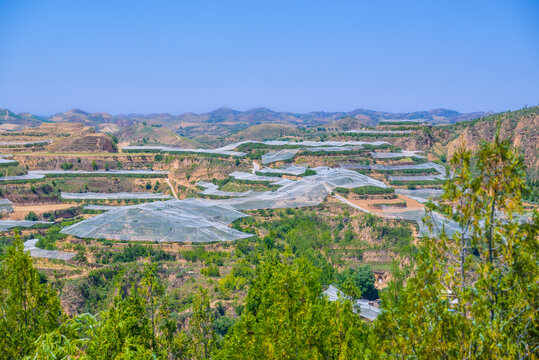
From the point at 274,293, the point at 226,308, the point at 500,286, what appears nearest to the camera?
the point at 500,286

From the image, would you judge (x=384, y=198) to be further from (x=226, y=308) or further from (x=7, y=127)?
(x=7, y=127)

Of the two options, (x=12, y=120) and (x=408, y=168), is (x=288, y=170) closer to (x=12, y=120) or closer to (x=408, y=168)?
(x=408, y=168)

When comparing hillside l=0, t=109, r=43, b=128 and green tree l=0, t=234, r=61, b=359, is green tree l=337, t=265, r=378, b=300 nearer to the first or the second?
green tree l=0, t=234, r=61, b=359

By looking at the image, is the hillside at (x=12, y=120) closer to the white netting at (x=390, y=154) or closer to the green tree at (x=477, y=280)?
the white netting at (x=390, y=154)

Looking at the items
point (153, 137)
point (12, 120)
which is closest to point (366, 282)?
point (153, 137)

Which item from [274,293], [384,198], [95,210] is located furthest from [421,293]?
[95,210]
